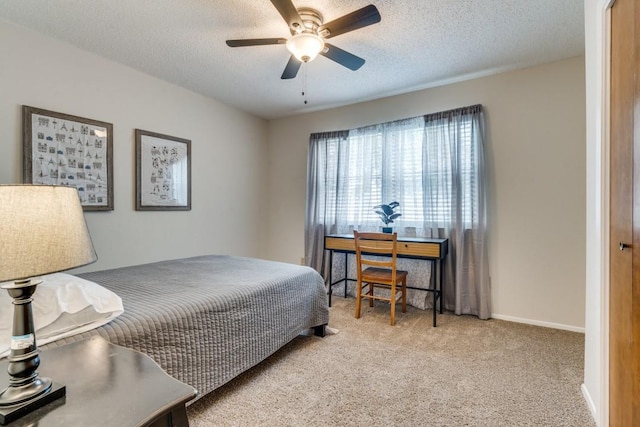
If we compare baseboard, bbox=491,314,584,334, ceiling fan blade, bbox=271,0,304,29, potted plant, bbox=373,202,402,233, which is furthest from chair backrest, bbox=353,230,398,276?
ceiling fan blade, bbox=271,0,304,29

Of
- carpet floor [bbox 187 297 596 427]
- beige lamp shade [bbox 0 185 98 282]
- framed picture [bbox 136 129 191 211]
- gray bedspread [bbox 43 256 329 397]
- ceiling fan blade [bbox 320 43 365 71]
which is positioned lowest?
carpet floor [bbox 187 297 596 427]

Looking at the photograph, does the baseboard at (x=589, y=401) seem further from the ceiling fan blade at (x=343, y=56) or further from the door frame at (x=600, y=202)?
the ceiling fan blade at (x=343, y=56)

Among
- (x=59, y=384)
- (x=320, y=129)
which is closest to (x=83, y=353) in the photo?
(x=59, y=384)

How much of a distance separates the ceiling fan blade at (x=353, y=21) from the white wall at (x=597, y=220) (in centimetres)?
107

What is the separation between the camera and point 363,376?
195cm

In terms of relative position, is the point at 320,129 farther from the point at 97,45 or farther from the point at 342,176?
the point at 97,45

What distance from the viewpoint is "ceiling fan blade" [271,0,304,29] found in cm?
158

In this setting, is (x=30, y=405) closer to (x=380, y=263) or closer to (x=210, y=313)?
(x=210, y=313)

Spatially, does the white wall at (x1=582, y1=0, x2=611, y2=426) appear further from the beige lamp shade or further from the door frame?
the beige lamp shade

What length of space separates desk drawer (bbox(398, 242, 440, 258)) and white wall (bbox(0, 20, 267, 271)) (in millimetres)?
2212

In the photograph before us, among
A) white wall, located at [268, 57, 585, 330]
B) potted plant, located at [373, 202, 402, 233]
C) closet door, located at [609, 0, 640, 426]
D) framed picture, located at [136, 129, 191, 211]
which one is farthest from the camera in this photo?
potted plant, located at [373, 202, 402, 233]

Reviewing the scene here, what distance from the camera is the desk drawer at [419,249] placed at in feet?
9.19

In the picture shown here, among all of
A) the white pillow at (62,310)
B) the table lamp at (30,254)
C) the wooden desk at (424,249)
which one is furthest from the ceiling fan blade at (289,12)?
the wooden desk at (424,249)

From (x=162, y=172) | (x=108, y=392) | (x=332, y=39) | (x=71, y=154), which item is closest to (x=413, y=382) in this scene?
(x=108, y=392)
